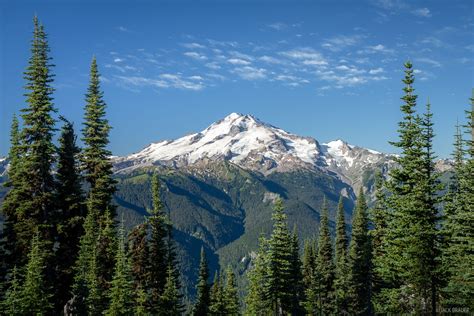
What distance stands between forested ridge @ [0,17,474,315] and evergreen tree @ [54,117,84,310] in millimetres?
91

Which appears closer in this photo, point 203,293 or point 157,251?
point 157,251

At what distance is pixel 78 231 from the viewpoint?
143ft

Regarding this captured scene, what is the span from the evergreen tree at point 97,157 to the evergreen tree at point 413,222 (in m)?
24.5

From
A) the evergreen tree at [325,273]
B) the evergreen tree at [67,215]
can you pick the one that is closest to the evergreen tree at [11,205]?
the evergreen tree at [67,215]

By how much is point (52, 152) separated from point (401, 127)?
27817mm

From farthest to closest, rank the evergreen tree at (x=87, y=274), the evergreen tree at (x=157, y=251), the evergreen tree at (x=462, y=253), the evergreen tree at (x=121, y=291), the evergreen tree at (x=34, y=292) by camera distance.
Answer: the evergreen tree at (x=157, y=251) → the evergreen tree at (x=121, y=291) → the evergreen tree at (x=87, y=274) → the evergreen tree at (x=34, y=292) → the evergreen tree at (x=462, y=253)

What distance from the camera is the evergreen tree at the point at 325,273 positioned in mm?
73625

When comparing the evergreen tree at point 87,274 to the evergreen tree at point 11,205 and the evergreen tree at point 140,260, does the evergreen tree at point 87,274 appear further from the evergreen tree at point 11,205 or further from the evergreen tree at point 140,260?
the evergreen tree at point 11,205

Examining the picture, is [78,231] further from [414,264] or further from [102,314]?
[414,264]

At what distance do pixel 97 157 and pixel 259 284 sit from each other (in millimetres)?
28581

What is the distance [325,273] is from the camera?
75500mm

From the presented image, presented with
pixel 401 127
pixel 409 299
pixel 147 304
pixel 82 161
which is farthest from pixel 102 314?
pixel 401 127

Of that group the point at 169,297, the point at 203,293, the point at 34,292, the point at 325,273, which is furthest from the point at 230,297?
the point at 34,292

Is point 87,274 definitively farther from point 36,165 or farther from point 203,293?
point 203,293
